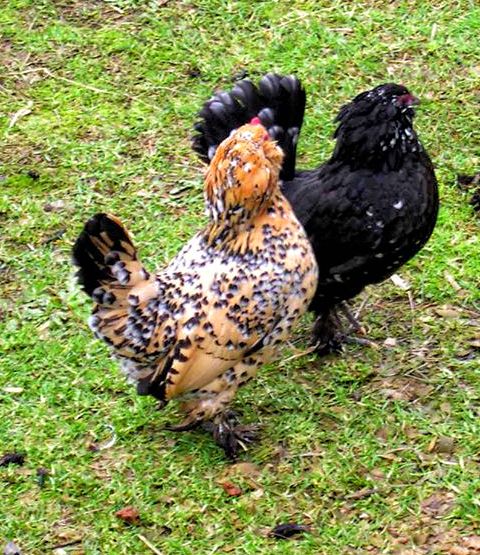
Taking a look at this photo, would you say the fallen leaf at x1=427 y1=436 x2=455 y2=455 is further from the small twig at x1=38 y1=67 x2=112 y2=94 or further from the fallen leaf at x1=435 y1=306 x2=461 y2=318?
the small twig at x1=38 y1=67 x2=112 y2=94

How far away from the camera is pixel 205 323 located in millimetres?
4938

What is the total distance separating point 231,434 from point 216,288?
79 cm

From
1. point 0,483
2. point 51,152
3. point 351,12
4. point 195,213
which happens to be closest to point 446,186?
point 195,213

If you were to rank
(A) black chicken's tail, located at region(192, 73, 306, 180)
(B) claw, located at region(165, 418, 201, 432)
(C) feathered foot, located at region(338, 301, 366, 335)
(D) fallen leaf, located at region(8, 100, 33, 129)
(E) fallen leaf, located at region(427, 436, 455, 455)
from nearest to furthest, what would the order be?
(B) claw, located at region(165, 418, 201, 432) < (E) fallen leaf, located at region(427, 436, 455, 455) < (A) black chicken's tail, located at region(192, 73, 306, 180) < (C) feathered foot, located at region(338, 301, 366, 335) < (D) fallen leaf, located at region(8, 100, 33, 129)

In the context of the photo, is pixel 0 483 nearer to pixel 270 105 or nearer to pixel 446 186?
pixel 270 105

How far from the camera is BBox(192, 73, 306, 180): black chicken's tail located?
573 centimetres

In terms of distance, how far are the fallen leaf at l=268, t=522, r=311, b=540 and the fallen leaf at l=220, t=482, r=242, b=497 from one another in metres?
0.27

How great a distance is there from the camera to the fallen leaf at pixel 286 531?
4941 millimetres

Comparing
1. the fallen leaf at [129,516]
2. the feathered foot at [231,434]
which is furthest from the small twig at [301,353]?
the fallen leaf at [129,516]

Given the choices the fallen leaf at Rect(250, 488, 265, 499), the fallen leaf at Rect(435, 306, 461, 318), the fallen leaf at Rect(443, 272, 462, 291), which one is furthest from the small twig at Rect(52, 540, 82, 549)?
the fallen leaf at Rect(443, 272, 462, 291)

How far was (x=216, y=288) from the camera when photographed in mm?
4973

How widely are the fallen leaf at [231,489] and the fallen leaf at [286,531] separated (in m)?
0.27

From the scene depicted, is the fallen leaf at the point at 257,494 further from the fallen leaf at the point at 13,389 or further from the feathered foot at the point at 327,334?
the fallen leaf at the point at 13,389

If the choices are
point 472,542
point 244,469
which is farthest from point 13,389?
point 472,542
